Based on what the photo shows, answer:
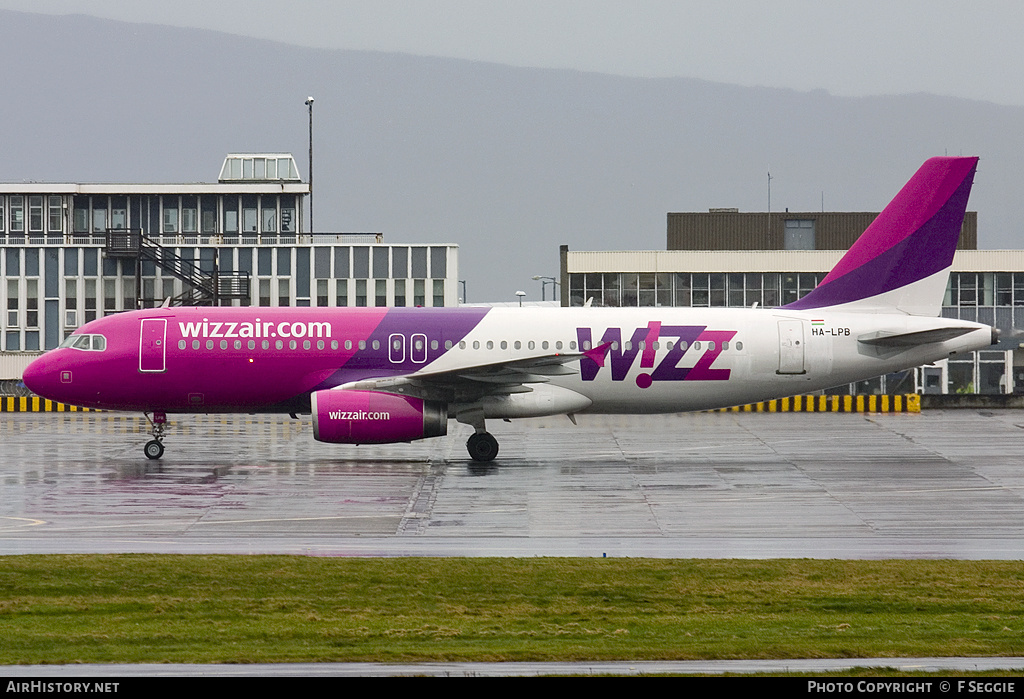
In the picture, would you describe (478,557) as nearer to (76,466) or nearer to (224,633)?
(224,633)

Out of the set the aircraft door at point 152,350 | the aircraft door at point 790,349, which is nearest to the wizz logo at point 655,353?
the aircraft door at point 790,349

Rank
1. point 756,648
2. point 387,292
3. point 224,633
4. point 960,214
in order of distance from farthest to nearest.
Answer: point 387,292, point 960,214, point 224,633, point 756,648

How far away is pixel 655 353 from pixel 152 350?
531 inches

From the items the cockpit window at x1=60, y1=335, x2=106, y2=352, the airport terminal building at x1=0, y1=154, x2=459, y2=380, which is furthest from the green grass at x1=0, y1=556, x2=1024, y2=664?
the airport terminal building at x1=0, y1=154, x2=459, y2=380

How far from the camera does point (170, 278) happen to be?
63531 millimetres

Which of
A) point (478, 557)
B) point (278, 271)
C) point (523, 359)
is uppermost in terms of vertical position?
point (278, 271)

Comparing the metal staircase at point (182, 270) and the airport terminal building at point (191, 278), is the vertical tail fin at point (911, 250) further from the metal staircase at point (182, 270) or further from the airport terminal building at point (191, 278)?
the metal staircase at point (182, 270)

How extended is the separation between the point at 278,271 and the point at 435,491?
37163mm

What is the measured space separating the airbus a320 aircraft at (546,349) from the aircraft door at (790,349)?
28mm

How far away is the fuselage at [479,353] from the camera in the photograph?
32.3 m

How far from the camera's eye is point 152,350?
106ft

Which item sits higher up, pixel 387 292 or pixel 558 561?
pixel 387 292

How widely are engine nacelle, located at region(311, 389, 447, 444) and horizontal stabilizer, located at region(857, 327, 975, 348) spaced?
482 inches
